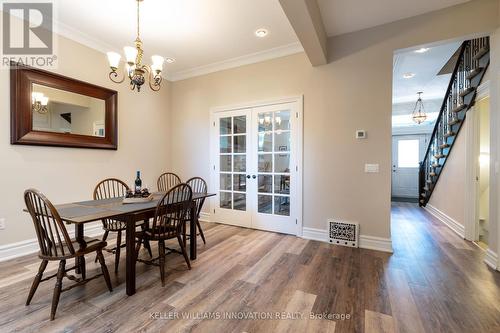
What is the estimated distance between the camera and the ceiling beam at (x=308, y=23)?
6.62 ft

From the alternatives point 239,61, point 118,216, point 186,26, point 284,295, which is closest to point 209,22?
point 186,26

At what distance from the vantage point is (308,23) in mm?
2268

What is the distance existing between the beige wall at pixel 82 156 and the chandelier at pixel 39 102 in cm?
22

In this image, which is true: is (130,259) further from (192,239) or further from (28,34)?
(28,34)

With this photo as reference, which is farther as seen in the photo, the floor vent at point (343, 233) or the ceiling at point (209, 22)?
the floor vent at point (343, 233)

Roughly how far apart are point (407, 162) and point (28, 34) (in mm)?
9501

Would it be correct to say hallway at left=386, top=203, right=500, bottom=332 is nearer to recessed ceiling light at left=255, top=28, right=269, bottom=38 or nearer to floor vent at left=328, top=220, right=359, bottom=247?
floor vent at left=328, top=220, right=359, bottom=247

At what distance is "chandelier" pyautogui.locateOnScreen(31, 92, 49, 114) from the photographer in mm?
2785

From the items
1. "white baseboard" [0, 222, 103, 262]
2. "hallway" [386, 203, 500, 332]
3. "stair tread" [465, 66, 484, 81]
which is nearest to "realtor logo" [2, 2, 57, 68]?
"white baseboard" [0, 222, 103, 262]

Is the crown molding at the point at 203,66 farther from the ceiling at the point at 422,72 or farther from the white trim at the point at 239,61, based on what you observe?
the ceiling at the point at 422,72

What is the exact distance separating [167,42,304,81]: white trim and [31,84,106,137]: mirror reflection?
63.5 inches

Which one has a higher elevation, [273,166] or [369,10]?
[369,10]

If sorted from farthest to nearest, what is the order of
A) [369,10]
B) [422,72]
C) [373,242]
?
[422,72] < [373,242] < [369,10]

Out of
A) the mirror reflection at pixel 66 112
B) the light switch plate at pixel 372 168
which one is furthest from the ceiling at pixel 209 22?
the light switch plate at pixel 372 168
